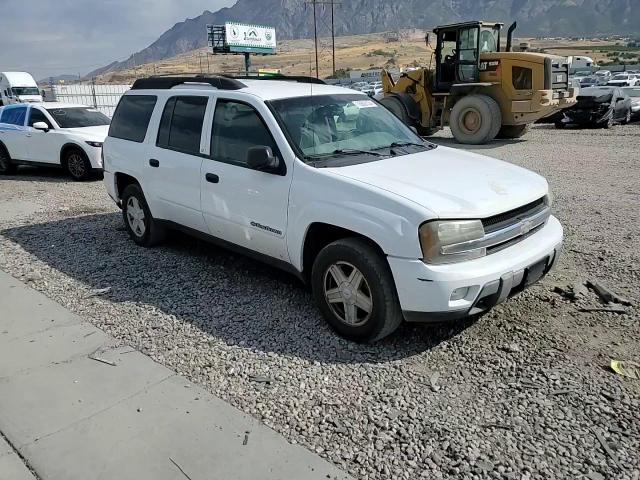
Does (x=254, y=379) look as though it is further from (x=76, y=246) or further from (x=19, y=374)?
(x=76, y=246)

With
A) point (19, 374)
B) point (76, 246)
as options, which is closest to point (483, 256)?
point (19, 374)

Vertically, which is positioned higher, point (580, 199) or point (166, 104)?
point (166, 104)

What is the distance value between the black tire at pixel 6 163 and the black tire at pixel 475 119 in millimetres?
11166

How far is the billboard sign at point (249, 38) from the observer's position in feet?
206

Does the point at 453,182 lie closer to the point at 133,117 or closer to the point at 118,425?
the point at 118,425

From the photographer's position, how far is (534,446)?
2938mm

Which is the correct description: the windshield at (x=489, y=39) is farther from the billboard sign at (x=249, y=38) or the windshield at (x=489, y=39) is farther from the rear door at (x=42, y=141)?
the billboard sign at (x=249, y=38)

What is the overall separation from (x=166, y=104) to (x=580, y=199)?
20.1 feet

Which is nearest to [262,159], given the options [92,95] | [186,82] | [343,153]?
[343,153]

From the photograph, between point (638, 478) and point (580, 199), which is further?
point (580, 199)

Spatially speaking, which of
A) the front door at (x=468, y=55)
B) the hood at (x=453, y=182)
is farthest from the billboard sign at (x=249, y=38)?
the hood at (x=453, y=182)

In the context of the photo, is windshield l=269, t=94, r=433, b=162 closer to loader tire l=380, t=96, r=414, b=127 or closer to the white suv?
the white suv

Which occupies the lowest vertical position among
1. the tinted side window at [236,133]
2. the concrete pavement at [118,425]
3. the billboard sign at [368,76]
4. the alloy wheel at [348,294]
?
the concrete pavement at [118,425]

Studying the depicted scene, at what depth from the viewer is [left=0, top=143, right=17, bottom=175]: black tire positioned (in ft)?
40.9
